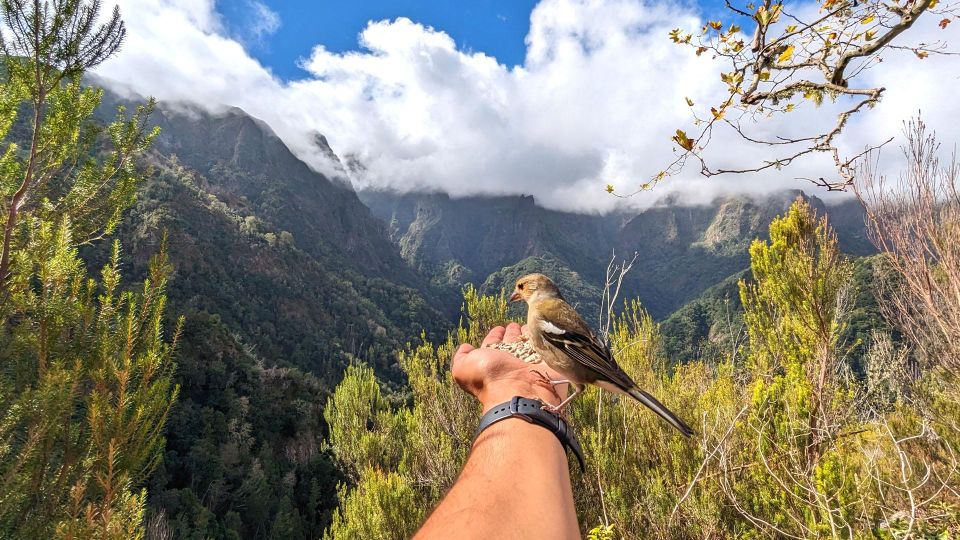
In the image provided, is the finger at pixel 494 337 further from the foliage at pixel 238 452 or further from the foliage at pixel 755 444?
the foliage at pixel 238 452

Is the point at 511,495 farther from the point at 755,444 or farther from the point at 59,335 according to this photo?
the point at 59,335

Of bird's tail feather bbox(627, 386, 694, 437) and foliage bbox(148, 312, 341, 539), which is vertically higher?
bird's tail feather bbox(627, 386, 694, 437)

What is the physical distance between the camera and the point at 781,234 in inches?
224

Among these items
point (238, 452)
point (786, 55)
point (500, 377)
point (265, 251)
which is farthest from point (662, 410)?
point (265, 251)

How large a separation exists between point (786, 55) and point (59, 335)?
6675mm

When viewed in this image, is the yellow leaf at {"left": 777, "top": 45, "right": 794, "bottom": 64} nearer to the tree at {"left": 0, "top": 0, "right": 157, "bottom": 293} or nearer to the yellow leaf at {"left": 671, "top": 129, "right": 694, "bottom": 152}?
the yellow leaf at {"left": 671, "top": 129, "right": 694, "bottom": 152}

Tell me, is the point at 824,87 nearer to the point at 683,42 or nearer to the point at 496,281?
the point at 683,42

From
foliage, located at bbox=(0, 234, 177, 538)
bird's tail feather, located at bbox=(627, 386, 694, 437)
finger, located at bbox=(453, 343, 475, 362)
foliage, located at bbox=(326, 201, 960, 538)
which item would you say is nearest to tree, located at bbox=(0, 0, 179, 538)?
foliage, located at bbox=(0, 234, 177, 538)

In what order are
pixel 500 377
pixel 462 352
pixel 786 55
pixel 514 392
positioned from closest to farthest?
pixel 786 55
pixel 514 392
pixel 500 377
pixel 462 352

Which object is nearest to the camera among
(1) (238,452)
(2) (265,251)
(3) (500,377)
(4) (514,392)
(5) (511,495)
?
(5) (511,495)

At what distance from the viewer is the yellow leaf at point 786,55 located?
2721mm

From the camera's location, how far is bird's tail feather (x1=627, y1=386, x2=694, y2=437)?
97.0 inches

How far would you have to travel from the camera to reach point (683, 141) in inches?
115

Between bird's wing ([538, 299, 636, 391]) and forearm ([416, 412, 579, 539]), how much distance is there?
788 mm
